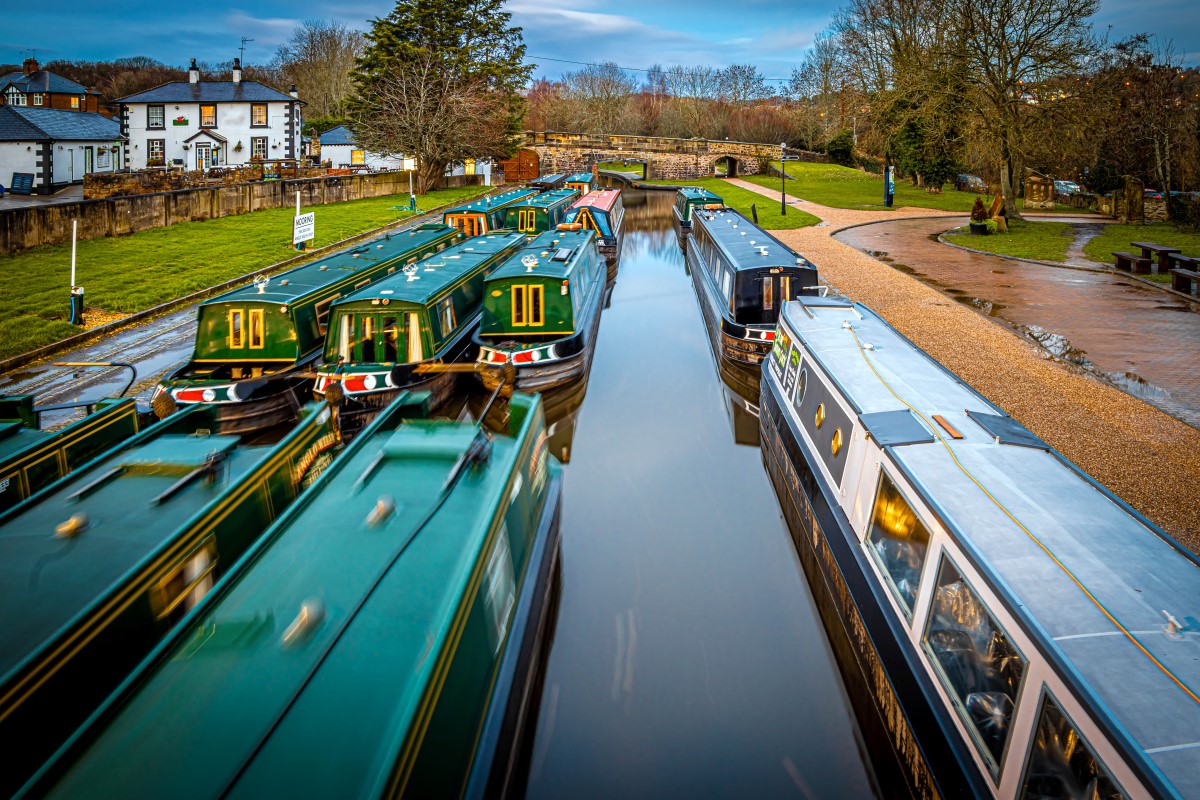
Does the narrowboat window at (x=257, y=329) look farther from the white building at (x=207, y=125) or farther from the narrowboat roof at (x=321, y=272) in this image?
the white building at (x=207, y=125)

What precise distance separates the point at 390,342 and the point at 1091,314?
14373 millimetres

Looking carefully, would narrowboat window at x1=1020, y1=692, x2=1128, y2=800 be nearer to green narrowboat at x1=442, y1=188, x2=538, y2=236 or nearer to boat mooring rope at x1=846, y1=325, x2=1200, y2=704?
boat mooring rope at x1=846, y1=325, x2=1200, y2=704

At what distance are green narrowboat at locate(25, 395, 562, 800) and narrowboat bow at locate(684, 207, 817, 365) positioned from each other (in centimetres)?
795

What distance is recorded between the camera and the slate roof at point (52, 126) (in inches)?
1473

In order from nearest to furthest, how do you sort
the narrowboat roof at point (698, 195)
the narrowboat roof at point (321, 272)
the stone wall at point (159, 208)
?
the narrowboat roof at point (321, 272) → the stone wall at point (159, 208) → the narrowboat roof at point (698, 195)

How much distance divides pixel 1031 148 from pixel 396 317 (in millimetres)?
27123

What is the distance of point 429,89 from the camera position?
45125 millimetres

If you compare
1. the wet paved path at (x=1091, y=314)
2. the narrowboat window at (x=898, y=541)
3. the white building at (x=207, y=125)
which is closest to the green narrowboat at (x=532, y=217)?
the wet paved path at (x=1091, y=314)

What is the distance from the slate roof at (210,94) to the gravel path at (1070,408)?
4301cm

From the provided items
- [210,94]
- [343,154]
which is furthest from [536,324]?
[343,154]

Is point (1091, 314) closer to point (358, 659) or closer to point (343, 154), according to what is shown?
point (358, 659)

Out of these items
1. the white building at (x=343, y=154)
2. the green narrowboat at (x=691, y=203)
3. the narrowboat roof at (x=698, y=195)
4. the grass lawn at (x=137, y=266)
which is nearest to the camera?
the grass lawn at (x=137, y=266)

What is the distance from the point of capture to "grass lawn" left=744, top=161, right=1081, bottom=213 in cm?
3972

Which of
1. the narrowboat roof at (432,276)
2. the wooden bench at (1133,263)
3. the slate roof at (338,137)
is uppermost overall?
the slate roof at (338,137)
